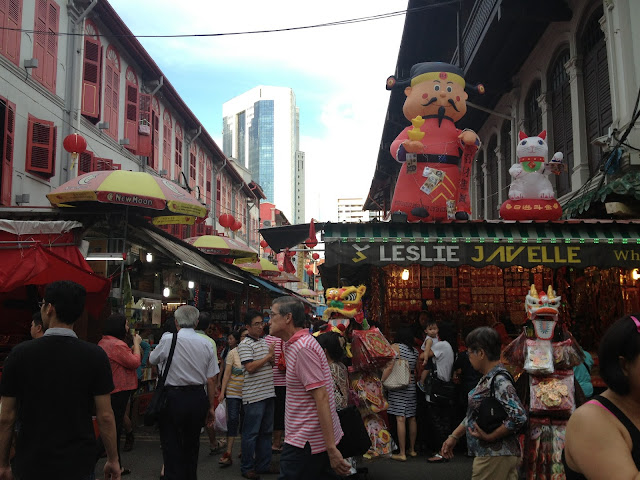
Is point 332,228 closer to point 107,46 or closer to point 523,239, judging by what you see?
point 523,239

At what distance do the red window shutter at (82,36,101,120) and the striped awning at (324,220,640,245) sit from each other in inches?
392

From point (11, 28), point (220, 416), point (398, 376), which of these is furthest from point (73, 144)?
point (398, 376)

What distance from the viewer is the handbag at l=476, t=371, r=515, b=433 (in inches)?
169

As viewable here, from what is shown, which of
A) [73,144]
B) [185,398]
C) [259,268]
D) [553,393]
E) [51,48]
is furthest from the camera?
[259,268]

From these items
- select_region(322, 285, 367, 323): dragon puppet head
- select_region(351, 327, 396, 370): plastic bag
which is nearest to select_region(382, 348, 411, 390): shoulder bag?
select_region(351, 327, 396, 370): plastic bag

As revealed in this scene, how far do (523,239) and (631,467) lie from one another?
6924mm

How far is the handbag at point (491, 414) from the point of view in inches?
169

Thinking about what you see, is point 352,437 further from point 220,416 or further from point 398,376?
point 220,416

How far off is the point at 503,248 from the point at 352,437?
519 centimetres

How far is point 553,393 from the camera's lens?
19.9 feet

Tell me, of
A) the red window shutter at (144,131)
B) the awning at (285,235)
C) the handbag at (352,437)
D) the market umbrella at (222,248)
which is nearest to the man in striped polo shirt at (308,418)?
the handbag at (352,437)

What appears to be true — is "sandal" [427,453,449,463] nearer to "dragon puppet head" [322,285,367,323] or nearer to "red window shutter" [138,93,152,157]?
"dragon puppet head" [322,285,367,323]

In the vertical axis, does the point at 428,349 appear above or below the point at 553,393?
above

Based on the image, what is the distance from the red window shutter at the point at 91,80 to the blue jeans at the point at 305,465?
14186 millimetres
